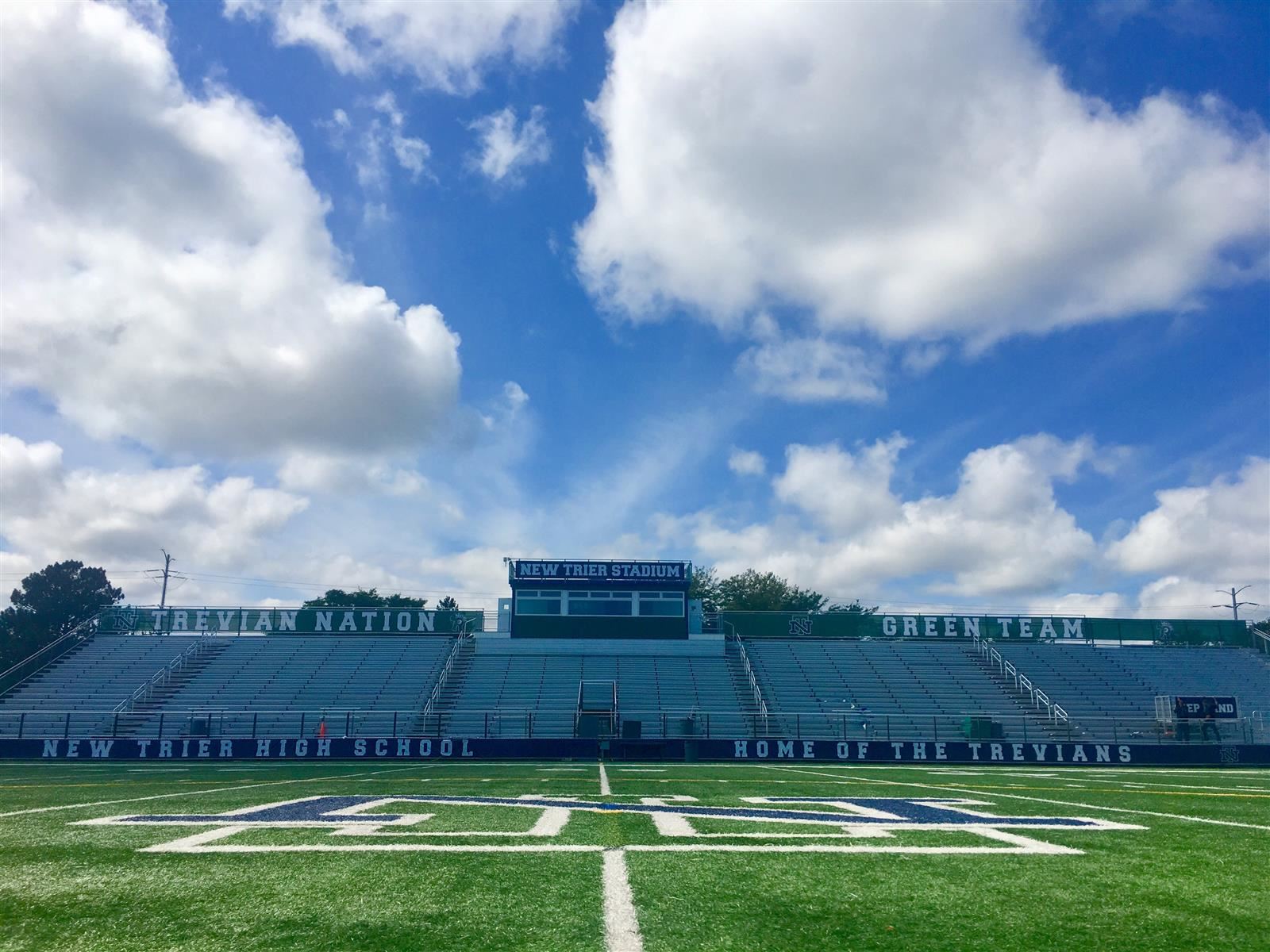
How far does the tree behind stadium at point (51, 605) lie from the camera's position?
5888cm

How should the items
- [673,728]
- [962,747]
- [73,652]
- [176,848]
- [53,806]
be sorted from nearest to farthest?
[176,848]
[53,806]
[962,747]
[673,728]
[73,652]

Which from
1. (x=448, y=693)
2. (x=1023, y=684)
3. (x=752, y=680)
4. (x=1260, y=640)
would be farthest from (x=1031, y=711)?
(x=448, y=693)

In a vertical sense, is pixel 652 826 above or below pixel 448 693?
below

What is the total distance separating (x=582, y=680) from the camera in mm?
35000

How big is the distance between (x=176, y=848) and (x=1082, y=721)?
3417 cm

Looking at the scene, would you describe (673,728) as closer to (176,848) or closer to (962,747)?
(962,747)

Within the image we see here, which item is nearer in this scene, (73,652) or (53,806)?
(53,806)

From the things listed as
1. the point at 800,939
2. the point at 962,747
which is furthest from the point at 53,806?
the point at 962,747

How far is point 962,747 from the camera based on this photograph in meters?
25.1

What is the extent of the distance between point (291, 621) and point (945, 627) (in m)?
30.7

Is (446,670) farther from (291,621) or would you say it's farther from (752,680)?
(752,680)

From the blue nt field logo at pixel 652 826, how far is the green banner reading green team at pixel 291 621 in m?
31.6

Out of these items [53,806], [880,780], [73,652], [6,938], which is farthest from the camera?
[73,652]

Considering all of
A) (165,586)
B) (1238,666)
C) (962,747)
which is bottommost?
(962,747)
